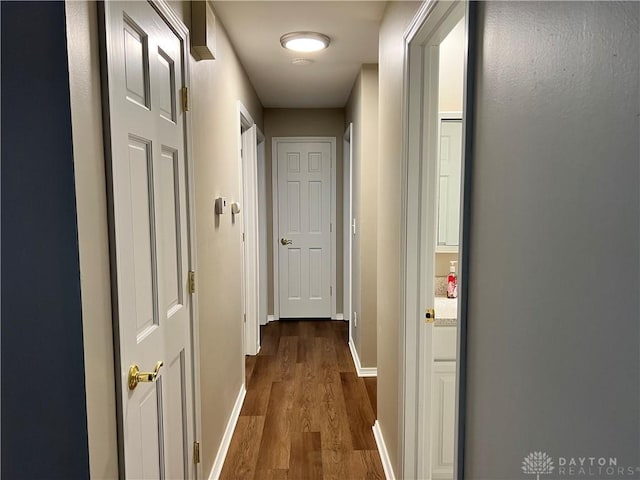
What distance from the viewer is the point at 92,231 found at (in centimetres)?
A: 102

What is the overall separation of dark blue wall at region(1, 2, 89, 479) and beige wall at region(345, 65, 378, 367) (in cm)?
269

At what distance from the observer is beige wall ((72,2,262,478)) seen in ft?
3.24

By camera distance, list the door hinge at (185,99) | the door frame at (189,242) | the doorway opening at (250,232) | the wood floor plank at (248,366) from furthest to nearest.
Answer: the doorway opening at (250,232) < the wood floor plank at (248,366) < the door hinge at (185,99) < the door frame at (189,242)

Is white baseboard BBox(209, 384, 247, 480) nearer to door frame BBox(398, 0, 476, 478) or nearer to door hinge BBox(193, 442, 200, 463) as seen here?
door hinge BBox(193, 442, 200, 463)

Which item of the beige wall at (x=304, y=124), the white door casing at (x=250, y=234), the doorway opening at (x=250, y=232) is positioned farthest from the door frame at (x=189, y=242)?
the beige wall at (x=304, y=124)

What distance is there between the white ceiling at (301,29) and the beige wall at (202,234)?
0.12 m

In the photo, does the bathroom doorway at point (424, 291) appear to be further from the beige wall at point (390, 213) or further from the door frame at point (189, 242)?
the door frame at point (189, 242)

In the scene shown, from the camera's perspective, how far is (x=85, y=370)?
97 cm

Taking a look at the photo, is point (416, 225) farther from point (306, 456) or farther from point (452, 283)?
point (306, 456)

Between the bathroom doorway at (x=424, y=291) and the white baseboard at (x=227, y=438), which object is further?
the white baseboard at (x=227, y=438)

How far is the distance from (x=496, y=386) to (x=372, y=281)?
258cm

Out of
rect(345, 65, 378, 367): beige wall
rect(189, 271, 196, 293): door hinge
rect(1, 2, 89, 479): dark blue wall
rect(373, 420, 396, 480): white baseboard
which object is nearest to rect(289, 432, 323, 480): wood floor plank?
rect(373, 420, 396, 480): white baseboard

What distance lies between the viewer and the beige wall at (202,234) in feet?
3.24

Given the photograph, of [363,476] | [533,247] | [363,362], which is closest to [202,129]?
[533,247]
